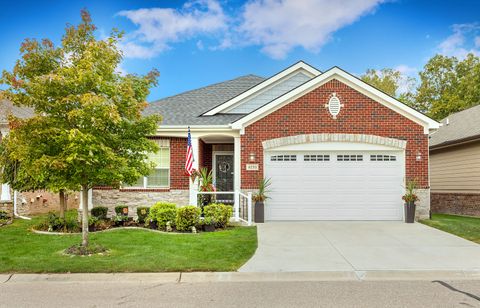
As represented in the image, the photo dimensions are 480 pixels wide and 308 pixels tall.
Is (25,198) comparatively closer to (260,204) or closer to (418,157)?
(260,204)

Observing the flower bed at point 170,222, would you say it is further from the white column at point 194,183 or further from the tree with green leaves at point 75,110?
the tree with green leaves at point 75,110

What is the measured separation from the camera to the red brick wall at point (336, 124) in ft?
47.2

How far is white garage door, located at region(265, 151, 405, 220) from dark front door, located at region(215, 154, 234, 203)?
10.9 ft

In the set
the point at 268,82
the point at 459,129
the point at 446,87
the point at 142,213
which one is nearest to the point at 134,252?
the point at 142,213

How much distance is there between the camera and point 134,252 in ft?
29.8

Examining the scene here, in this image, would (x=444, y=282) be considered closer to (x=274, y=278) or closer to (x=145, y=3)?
(x=274, y=278)

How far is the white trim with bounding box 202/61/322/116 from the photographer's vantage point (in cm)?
1653

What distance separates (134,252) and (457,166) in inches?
616

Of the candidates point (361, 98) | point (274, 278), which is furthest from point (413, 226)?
point (274, 278)

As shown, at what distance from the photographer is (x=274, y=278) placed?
747 centimetres

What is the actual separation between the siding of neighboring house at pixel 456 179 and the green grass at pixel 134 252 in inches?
427

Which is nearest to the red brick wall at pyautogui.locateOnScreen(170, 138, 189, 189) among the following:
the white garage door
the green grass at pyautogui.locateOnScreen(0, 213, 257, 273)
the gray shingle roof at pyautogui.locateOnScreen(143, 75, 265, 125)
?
the gray shingle roof at pyautogui.locateOnScreen(143, 75, 265, 125)

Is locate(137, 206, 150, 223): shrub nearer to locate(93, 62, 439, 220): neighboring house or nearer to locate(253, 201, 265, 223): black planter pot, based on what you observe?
locate(93, 62, 439, 220): neighboring house

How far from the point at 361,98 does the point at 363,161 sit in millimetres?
2222
